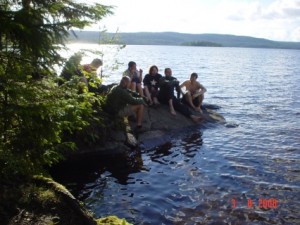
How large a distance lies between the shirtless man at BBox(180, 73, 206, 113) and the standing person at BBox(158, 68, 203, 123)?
2.34 feet

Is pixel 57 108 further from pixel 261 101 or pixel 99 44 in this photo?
pixel 261 101

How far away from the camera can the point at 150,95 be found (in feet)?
50.9

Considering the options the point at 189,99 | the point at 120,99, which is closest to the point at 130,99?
the point at 120,99

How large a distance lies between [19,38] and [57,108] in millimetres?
1048

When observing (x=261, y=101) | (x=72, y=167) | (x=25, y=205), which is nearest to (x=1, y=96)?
(x=25, y=205)

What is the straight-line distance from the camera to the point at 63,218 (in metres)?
4.82

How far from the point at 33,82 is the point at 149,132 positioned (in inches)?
358

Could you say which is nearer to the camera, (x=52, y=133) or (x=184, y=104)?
(x=52, y=133)

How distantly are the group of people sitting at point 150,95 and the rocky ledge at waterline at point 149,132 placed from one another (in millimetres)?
322

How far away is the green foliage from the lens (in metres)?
4.14

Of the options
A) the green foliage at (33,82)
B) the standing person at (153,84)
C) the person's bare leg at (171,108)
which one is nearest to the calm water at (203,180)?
the person's bare leg at (171,108)
